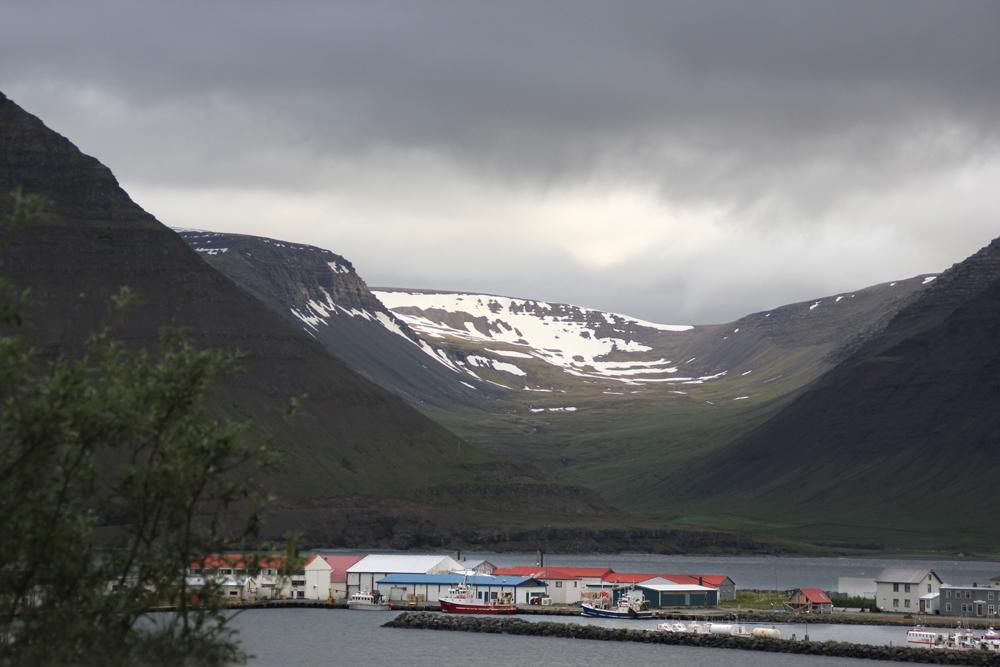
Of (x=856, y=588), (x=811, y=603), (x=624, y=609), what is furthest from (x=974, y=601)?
(x=624, y=609)

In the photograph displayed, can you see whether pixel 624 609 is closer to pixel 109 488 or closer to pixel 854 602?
pixel 854 602

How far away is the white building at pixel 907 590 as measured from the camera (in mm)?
133500

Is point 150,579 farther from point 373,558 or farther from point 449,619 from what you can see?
point 373,558

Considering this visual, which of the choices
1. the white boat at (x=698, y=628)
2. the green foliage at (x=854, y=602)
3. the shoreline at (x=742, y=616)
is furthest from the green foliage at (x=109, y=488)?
the green foliage at (x=854, y=602)

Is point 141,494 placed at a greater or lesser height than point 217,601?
greater

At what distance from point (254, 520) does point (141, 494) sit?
2830mm

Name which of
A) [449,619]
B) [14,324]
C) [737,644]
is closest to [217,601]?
[14,324]

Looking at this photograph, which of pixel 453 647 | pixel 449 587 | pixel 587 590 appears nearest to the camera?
pixel 453 647

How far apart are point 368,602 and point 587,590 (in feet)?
64.3

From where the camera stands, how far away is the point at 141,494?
126 feet

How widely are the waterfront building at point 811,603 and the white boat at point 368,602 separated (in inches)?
1368

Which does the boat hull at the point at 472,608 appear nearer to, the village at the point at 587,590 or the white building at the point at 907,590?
the village at the point at 587,590

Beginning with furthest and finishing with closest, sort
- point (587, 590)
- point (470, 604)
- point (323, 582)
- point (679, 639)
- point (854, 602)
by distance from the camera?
point (323, 582) → point (587, 590) → point (854, 602) → point (470, 604) → point (679, 639)

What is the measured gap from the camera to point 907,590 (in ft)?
439
